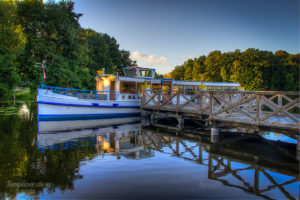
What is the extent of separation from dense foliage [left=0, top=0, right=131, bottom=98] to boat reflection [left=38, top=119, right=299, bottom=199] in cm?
1743

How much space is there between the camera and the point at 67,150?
7461 millimetres

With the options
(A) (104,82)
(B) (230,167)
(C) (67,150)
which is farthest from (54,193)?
(A) (104,82)

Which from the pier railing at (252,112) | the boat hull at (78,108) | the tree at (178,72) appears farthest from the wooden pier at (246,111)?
the tree at (178,72)

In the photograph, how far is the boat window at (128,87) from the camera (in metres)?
18.5

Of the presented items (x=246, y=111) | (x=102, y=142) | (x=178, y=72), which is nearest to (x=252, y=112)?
(x=246, y=111)

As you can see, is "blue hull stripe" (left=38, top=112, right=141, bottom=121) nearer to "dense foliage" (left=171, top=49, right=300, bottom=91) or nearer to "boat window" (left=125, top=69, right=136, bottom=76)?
"boat window" (left=125, top=69, right=136, bottom=76)

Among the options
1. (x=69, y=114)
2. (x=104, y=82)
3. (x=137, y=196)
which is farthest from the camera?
(x=104, y=82)

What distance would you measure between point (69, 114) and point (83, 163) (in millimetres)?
9859

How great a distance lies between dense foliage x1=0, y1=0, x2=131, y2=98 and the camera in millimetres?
23953

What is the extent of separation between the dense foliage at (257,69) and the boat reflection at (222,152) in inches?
1562

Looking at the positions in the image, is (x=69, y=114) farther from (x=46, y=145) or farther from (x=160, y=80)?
(x=160, y=80)

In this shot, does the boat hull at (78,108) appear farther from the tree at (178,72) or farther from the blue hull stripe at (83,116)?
the tree at (178,72)

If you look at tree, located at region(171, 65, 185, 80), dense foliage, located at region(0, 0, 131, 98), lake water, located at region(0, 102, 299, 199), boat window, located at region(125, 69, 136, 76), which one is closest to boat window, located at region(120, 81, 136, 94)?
boat window, located at region(125, 69, 136, 76)

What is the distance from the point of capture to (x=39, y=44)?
77.3 feet
